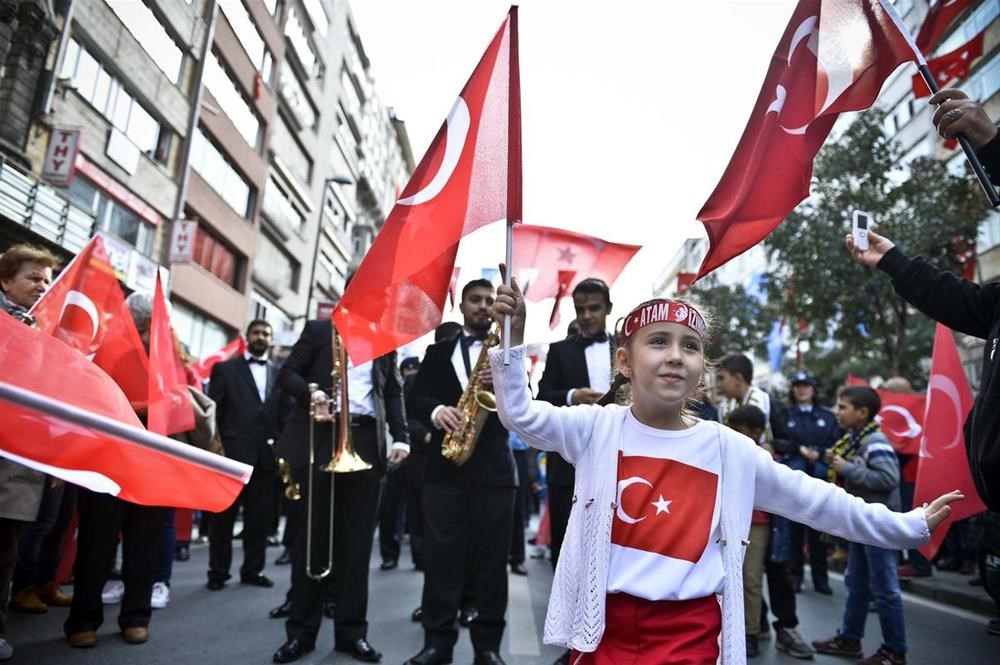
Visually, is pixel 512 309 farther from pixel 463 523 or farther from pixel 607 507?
pixel 463 523

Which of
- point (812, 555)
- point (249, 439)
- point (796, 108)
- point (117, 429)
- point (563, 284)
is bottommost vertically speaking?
point (812, 555)

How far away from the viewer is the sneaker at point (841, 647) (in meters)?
4.92

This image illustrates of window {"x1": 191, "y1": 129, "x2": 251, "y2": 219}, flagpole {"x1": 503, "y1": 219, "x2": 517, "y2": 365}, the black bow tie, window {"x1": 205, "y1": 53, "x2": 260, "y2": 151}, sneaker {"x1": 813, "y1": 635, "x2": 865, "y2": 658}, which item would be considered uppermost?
window {"x1": 205, "y1": 53, "x2": 260, "y2": 151}

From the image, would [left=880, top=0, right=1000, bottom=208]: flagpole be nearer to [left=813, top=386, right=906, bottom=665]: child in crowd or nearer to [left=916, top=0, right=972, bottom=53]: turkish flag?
[left=916, top=0, right=972, bottom=53]: turkish flag

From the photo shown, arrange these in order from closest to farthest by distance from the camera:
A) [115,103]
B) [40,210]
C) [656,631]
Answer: [656,631] < [40,210] < [115,103]

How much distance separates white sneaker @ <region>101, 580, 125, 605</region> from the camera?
5.56 metres

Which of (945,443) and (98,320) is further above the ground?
(98,320)

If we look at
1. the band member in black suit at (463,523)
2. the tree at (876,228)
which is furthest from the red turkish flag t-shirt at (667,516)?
the tree at (876,228)

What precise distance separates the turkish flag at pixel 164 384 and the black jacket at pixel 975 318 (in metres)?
4.13

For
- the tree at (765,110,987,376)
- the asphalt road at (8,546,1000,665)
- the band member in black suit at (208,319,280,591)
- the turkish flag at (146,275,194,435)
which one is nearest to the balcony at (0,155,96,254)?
the band member in black suit at (208,319,280,591)

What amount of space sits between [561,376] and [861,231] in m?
2.08

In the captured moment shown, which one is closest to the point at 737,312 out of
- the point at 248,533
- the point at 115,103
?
the point at 115,103

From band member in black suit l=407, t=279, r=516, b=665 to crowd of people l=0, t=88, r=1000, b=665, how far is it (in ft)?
0.05

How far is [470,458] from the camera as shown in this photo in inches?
174
